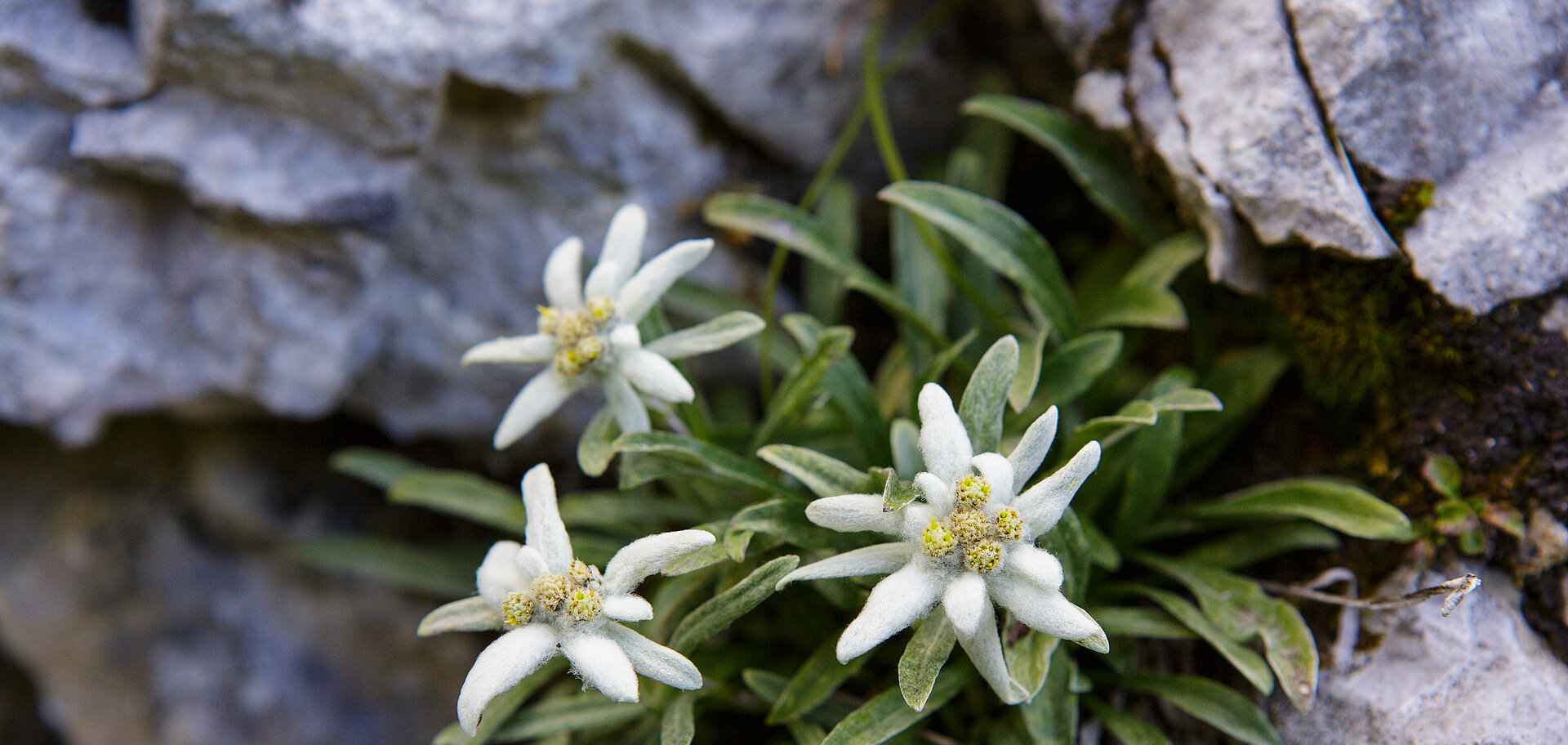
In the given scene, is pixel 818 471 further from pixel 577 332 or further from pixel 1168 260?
pixel 1168 260

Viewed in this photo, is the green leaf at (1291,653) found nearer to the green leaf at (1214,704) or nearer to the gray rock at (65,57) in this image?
the green leaf at (1214,704)

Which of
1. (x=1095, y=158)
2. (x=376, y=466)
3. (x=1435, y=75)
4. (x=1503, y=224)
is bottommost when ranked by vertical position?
(x=376, y=466)

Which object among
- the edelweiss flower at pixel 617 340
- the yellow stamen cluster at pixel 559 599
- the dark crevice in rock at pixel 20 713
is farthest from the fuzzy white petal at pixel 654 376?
the dark crevice in rock at pixel 20 713

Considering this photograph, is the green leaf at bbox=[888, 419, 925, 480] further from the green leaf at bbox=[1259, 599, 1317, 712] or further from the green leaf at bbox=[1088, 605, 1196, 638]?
the green leaf at bbox=[1259, 599, 1317, 712]

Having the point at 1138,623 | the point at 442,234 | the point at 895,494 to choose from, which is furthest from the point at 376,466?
the point at 1138,623

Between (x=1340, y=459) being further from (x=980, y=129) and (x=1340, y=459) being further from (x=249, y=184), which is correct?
(x=249, y=184)
